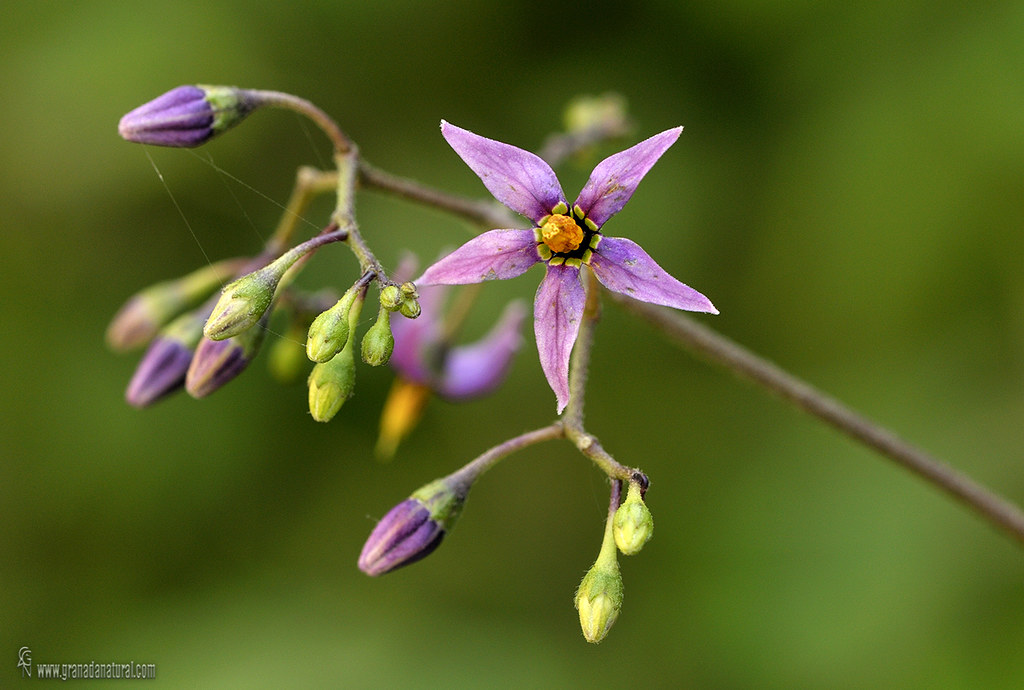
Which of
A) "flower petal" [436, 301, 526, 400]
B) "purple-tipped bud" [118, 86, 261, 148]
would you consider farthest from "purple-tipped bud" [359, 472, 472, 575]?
"flower petal" [436, 301, 526, 400]

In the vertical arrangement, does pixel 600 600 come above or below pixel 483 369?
below

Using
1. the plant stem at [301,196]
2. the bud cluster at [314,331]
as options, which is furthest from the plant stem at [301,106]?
the plant stem at [301,196]

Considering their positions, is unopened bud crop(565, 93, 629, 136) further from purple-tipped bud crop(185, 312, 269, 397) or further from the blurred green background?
purple-tipped bud crop(185, 312, 269, 397)

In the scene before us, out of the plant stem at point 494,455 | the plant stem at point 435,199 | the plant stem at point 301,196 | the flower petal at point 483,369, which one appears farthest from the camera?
the flower petal at point 483,369

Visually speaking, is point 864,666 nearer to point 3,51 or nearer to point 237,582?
point 237,582

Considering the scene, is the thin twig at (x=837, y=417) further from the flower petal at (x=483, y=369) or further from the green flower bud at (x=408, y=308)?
the green flower bud at (x=408, y=308)

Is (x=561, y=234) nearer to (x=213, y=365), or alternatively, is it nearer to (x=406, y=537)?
(x=406, y=537)

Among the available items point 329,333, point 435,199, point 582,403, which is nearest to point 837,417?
point 582,403

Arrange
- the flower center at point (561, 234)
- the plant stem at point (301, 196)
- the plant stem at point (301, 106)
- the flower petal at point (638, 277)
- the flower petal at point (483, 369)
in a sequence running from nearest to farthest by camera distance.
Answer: the flower petal at point (638, 277)
the flower center at point (561, 234)
the plant stem at point (301, 106)
the plant stem at point (301, 196)
the flower petal at point (483, 369)
